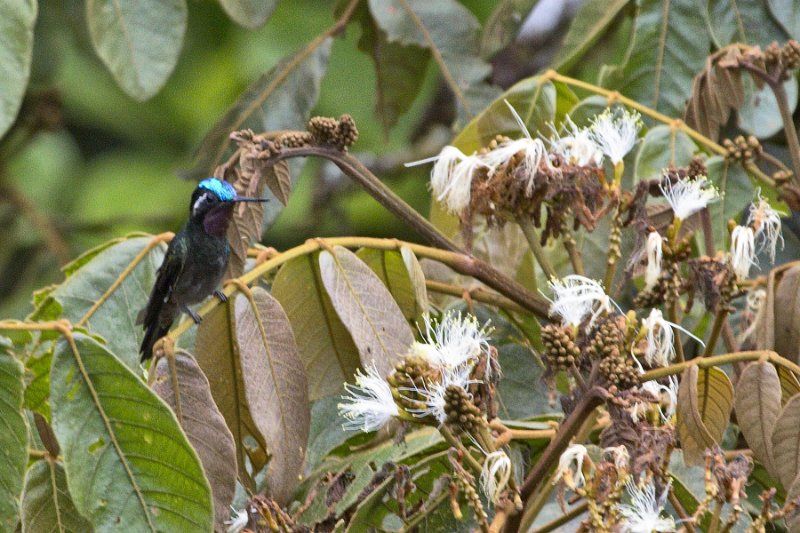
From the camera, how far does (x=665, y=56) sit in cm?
289

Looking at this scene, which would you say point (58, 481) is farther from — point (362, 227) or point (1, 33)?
point (362, 227)

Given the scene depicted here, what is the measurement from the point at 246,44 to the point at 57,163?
1902 mm

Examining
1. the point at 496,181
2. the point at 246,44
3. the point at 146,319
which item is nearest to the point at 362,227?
the point at 246,44

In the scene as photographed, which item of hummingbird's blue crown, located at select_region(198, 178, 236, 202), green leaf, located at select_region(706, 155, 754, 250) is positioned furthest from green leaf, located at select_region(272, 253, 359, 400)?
green leaf, located at select_region(706, 155, 754, 250)

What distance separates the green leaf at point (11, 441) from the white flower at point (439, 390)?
0.57 m

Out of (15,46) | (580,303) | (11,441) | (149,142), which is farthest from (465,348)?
(149,142)

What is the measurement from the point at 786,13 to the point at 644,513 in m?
1.80

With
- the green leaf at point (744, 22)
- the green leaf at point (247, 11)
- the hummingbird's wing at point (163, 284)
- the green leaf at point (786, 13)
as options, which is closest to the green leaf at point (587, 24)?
the green leaf at point (744, 22)

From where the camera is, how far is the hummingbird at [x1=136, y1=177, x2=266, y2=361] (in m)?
2.43

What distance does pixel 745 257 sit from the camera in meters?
1.90

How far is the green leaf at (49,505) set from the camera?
1.83m

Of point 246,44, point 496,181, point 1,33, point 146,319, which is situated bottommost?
point 246,44

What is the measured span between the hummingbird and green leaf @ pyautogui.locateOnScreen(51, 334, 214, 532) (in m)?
0.50

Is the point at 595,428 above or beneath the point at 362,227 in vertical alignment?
above
